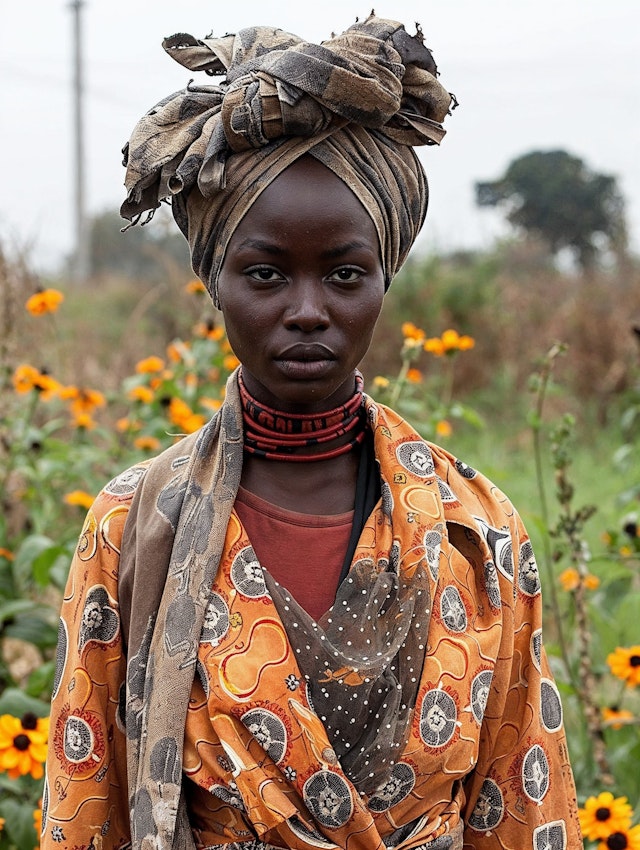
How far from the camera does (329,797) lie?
4.19 ft

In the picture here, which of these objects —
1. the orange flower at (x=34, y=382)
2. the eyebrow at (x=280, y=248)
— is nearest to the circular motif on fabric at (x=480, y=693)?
the eyebrow at (x=280, y=248)

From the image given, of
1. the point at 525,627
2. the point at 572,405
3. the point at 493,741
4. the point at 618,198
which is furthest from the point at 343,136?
the point at 618,198

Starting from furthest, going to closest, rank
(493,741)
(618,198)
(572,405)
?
1. (618,198)
2. (572,405)
3. (493,741)

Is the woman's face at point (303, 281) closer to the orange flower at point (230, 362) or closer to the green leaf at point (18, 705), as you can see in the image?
the green leaf at point (18, 705)

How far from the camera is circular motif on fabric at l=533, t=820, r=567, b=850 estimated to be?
148 centimetres

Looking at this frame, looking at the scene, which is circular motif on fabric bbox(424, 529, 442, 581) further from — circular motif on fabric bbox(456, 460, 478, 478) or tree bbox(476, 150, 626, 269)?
tree bbox(476, 150, 626, 269)

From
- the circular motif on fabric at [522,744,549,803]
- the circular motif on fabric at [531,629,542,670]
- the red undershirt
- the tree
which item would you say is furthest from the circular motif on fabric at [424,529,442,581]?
the tree

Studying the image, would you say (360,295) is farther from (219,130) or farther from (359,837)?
(359,837)

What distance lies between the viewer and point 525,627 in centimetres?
150

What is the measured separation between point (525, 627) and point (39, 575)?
130cm

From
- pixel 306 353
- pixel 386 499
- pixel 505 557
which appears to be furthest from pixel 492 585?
pixel 306 353

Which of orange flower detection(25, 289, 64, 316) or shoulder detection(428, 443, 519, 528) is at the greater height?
orange flower detection(25, 289, 64, 316)

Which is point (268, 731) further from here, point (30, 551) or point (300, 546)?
point (30, 551)

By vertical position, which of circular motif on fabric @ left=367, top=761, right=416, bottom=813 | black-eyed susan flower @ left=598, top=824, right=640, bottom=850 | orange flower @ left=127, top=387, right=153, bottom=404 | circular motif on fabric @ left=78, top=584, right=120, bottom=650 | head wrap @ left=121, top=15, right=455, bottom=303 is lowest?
black-eyed susan flower @ left=598, top=824, right=640, bottom=850
